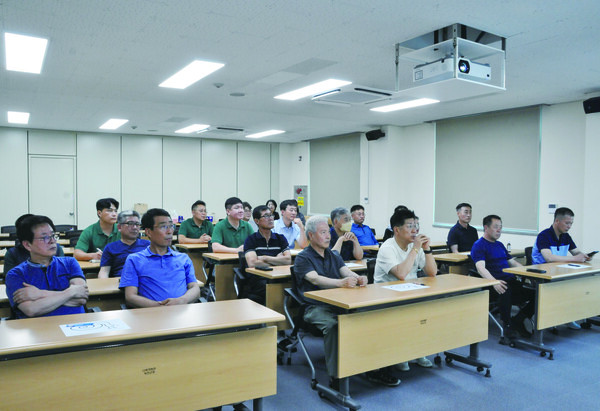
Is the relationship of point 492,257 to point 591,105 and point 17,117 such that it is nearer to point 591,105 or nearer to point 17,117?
point 591,105

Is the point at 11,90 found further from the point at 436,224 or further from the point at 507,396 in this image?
the point at 436,224

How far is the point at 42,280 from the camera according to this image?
2691mm

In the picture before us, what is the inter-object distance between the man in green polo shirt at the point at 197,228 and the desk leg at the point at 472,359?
3.79 meters

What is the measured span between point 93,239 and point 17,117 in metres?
5.21

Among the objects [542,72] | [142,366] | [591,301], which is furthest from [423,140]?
[142,366]

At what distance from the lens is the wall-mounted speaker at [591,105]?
6.05 metres

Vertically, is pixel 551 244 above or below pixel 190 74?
below

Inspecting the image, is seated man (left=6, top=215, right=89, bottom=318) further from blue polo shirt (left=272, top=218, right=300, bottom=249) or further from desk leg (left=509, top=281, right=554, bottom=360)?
desk leg (left=509, top=281, right=554, bottom=360)

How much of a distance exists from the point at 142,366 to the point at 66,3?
8.97 feet

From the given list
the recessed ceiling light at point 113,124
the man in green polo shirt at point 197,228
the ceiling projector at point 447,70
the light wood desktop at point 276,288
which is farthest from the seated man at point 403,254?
the recessed ceiling light at point 113,124

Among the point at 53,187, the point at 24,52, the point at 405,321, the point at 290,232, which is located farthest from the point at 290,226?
the point at 53,187

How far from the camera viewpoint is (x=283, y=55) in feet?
14.9

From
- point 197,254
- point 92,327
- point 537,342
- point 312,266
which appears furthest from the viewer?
point 197,254

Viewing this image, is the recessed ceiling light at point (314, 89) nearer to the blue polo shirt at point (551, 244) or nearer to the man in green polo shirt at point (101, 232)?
the man in green polo shirt at point (101, 232)
